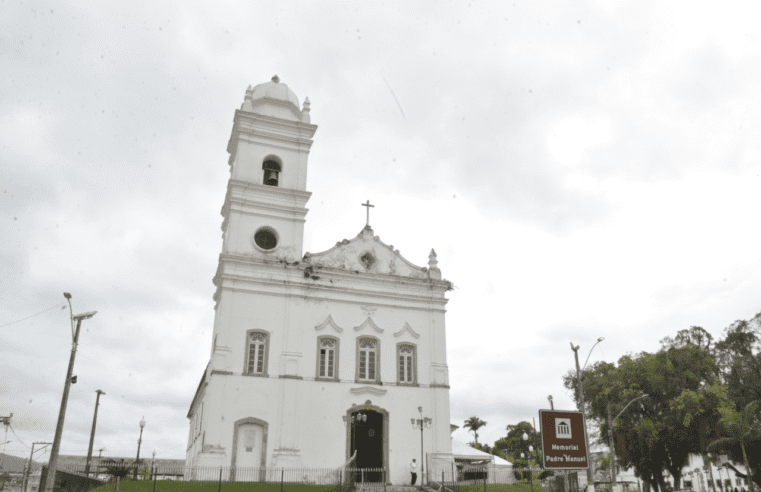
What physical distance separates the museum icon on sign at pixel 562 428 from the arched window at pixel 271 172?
69.2ft

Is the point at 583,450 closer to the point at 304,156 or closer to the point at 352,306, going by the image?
the point at 352,306

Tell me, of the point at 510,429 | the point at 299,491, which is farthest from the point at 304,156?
the point at 510,429

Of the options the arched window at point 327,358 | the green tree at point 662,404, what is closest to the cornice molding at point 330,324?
the arched window at point 327,358

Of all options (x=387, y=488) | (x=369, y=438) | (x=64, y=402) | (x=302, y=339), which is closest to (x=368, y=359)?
(x=302, y=339)

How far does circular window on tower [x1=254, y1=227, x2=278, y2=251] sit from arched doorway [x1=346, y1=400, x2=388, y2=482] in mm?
8284

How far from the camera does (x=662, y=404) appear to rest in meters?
37.4

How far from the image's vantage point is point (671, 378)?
37.2 meters

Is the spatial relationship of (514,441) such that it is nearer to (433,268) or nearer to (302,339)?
(433,268)

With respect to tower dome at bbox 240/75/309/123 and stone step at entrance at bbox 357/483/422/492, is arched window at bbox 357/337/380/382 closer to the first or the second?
stone step at entrance at bbox 357/483/422/492

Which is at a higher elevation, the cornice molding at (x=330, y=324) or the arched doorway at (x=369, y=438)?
the cornice molding at (x=330, y=324)

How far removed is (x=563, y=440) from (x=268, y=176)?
21777 millimetres

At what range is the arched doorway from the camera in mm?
25812

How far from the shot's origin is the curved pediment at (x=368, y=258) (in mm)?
28547

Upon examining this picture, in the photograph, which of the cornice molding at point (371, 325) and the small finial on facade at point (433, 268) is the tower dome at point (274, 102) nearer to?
the small finial on facade at point (433, 268)
